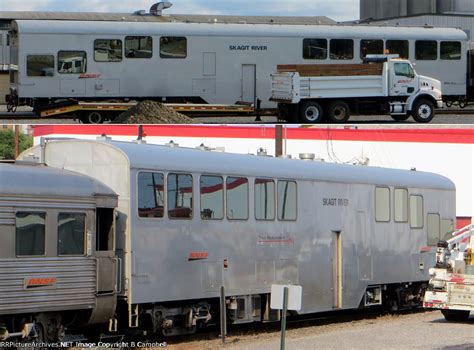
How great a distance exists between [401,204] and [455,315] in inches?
116

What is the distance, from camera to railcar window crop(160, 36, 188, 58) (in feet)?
96.5

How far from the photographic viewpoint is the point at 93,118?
93.8 feet

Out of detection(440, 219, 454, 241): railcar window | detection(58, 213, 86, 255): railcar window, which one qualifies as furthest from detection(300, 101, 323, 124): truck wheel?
detection(58, 213, 86, 255): railcar window

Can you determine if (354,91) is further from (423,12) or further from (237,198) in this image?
(423,12)

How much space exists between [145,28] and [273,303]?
1685 cm

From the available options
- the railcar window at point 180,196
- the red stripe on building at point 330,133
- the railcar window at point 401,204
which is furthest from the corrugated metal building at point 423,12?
the railcar window at point 180,196

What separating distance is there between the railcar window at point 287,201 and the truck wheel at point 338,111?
11330 millimetres

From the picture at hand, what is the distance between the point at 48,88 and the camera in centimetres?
2853

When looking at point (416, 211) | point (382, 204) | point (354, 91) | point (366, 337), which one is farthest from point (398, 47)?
point (366, 337)

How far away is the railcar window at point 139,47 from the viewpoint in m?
29.0

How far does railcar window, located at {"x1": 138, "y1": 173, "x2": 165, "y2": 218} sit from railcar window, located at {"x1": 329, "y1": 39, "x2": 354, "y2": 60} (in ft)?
54.4

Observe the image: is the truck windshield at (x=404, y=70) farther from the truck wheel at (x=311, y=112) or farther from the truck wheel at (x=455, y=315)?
the truck wheel at (x=455, y=315)

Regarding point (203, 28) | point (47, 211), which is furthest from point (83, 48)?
point (47, 211)

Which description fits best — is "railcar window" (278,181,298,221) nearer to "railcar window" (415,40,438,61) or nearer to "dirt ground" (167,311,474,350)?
"dirt ground" (167,311,474,350)
